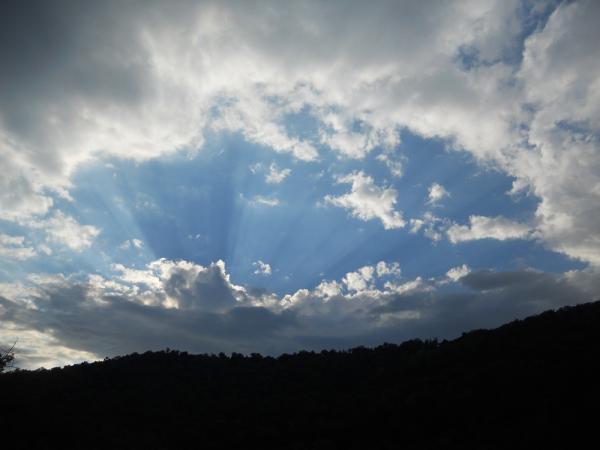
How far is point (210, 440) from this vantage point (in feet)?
67.2

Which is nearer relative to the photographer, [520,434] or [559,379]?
Answer: [520,434]

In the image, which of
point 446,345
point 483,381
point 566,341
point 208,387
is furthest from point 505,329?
point 208,387

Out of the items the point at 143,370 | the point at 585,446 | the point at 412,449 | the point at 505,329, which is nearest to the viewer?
the point at 585,446

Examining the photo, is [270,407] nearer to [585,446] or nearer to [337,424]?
[337,424]

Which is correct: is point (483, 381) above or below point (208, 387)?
below

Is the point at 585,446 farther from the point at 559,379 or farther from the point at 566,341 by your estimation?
the point at 566,341

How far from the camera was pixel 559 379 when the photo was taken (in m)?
17.3

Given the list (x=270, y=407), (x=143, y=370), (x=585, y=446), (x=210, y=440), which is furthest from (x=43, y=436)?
(x=585, y=446)

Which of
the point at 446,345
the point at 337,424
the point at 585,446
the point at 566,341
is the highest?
the point at 446,345

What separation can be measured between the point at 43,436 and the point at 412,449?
62.0 ft

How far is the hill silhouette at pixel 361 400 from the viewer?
1556 cm

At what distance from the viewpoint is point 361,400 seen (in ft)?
74.4

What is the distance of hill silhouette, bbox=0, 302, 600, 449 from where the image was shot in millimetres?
15562

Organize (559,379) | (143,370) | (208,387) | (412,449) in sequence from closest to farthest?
(412,449) → (559,379) → (208,387) → (143,370)
